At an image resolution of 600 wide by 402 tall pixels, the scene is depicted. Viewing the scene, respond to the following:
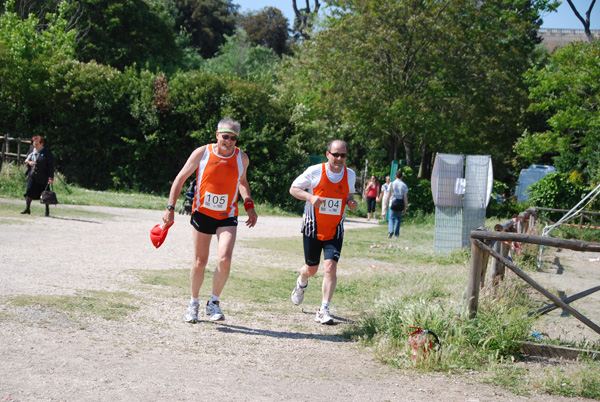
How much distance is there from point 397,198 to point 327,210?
1051 cm

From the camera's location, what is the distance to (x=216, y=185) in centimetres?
604

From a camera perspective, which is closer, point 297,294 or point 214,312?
point 214,312

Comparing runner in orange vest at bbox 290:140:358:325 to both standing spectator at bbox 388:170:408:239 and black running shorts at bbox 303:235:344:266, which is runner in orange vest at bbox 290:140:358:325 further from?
standing spectator at bbox 388:170:408:239

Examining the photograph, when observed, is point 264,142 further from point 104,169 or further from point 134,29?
point 134,29

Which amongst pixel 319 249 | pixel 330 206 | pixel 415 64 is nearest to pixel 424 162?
pixel 415 64

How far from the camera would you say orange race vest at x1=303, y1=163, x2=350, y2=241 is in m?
6.46

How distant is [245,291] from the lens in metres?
8.01

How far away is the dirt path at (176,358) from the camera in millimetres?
4078

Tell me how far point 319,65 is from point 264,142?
22.0 feet

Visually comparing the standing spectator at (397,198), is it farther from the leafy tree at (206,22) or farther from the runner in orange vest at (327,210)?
the leafy tree at (206,22)

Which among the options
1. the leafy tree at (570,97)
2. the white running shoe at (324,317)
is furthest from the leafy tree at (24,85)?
the white running shoe at (324,317)

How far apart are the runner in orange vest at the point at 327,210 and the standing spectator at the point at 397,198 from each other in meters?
9.95

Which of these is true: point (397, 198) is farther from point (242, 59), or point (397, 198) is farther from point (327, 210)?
point (242, 59)

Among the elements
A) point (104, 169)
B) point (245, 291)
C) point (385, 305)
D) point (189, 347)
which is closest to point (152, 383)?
point (189, 347)
